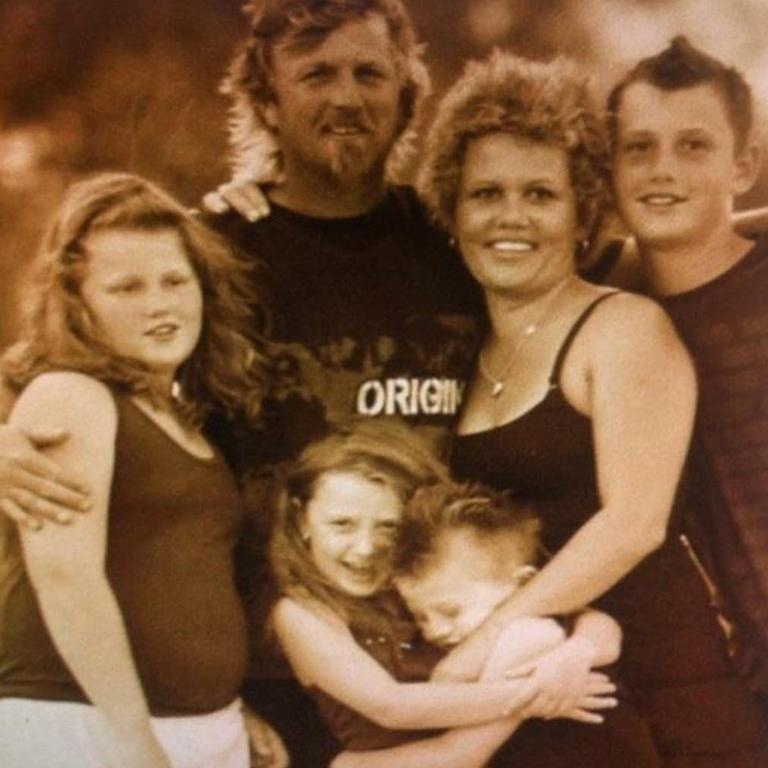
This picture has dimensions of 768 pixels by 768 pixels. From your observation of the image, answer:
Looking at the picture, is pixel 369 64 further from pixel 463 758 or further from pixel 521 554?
pixel 463 758

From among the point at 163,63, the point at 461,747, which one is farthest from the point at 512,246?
the point at 461,747

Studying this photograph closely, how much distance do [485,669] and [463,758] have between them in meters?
0.12

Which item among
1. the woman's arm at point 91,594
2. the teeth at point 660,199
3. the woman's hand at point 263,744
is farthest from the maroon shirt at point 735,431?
the woman's arm at point 91,594

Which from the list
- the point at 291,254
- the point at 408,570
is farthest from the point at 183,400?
the point at 408,570

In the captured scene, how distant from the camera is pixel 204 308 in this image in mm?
1997

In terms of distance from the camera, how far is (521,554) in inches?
77.1

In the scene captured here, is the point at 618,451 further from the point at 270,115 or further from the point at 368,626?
the point at 270,115

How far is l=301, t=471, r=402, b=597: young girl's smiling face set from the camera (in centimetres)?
196

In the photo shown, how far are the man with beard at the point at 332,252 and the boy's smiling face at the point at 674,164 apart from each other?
26 centimetres

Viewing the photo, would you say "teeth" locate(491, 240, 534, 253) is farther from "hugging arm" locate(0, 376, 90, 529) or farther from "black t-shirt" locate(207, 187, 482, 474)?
"hugging arm" locate(0, 376, 90, 529)

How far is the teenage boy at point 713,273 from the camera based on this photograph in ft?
6.53

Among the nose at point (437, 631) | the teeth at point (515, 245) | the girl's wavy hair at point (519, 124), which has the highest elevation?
the girl's wavy hair at point (519, 124)

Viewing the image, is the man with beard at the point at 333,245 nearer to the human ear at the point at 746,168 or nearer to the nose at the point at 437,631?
the nose at the point at 437,631

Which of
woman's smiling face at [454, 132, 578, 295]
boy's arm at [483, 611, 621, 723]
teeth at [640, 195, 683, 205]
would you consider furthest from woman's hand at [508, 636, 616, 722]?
teeth at [640, 195, 683, 205]
